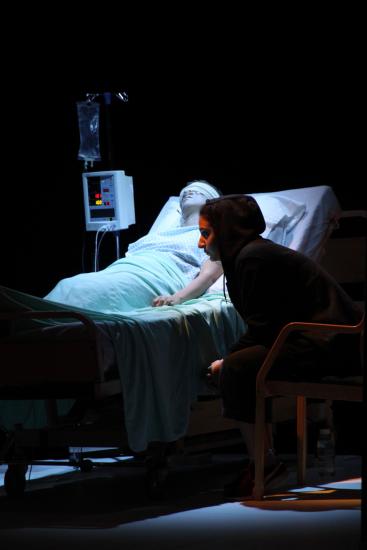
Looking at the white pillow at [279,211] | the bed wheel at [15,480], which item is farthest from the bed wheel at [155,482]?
the white pillow at [279,211]

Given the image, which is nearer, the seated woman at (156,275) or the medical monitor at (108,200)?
the seated woman at (156,275)

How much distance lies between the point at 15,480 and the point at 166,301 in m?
1.04

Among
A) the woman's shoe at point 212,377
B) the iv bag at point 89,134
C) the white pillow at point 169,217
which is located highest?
the iv bag at point 89,134

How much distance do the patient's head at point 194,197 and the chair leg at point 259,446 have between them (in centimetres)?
159

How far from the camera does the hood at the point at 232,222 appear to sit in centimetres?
439

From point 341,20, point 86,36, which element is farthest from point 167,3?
point 341,20

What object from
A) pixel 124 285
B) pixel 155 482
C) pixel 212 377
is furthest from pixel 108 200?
pixel 155 482

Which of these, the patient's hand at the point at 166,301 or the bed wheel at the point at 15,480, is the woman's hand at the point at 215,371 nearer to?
the patient's hand at the point at 166,301

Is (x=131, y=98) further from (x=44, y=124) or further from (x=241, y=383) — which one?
(x=241, y=383)

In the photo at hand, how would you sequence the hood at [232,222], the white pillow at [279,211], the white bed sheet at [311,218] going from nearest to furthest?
1. the hood at [232,222]
2. the white bed sheet at [311,218]
3. the white pillow at [279,211]

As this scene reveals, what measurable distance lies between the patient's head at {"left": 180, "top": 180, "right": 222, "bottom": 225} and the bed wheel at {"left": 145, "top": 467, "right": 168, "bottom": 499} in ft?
5.34

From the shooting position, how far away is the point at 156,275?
5164 mm

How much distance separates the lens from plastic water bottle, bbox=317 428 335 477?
4.82 m

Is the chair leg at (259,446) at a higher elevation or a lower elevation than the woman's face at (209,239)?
lower
